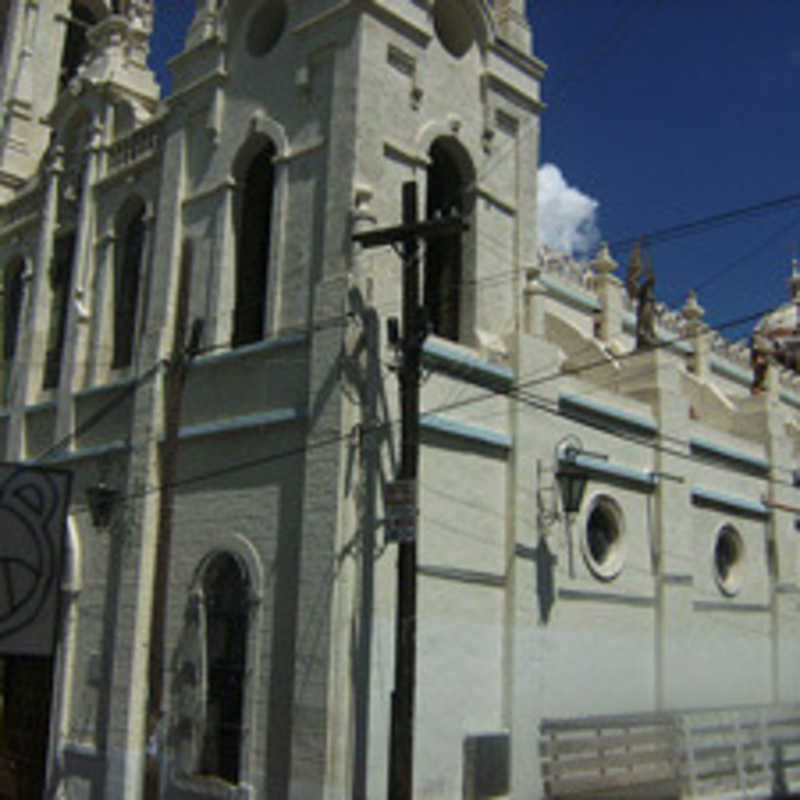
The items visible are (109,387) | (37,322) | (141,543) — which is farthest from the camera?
(37,322)

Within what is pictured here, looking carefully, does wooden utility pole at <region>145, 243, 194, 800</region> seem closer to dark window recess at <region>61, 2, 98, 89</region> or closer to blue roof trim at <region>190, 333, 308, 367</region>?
blue roof trim at <region>190, 333, 308, 367</region>

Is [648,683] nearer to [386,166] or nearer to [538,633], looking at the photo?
[538,633]

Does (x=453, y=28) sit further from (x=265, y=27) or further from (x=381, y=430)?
(x=381, y=430)

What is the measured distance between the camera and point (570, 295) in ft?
73.1

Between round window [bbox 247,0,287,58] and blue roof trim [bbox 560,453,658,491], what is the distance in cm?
853

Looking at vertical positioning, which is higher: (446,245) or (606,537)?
(446,245)

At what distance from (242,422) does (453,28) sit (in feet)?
25.9

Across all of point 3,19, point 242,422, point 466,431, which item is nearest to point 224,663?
point 242,422

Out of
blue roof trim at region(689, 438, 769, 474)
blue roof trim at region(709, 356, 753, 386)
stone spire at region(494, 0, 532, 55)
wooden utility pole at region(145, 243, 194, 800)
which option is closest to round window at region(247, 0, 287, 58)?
wooden utility pole at region(145, 243, 194, 800)

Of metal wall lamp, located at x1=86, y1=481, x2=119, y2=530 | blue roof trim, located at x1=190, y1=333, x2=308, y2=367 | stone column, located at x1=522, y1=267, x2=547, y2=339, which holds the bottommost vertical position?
metal wall lamp, located at x1=86, y1=481, x2=119, y2=530

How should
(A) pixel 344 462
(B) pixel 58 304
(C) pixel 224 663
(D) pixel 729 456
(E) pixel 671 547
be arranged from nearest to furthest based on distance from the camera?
(A) pixel 344 462, (C) pixel 224 663, (E) pixel 671 547, (D) pixel 729 456, (B) pixel 58 304

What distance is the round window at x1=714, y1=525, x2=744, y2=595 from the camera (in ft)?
65.1

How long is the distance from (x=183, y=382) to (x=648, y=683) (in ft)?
30.2

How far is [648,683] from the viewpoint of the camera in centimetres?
1722
